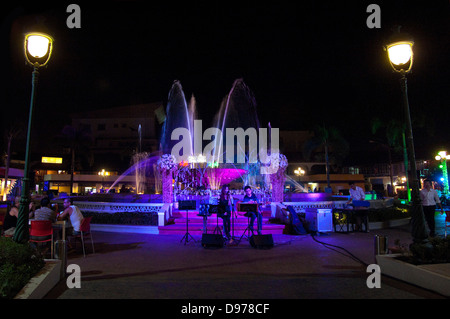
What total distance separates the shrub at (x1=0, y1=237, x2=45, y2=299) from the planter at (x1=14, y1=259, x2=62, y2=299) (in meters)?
0.10

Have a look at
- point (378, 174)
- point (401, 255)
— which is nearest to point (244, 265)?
point (401, 255)

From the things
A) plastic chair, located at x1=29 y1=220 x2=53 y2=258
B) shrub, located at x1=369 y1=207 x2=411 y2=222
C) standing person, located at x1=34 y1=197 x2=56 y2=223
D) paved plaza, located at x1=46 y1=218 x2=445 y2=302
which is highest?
standing person, located at x1=34 y1=197 x2=56 y2=223

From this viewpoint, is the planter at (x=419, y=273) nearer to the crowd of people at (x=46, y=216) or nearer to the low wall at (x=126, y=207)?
the crowd of people at (x=46, y=216)

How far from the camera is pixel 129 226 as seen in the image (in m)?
13.9

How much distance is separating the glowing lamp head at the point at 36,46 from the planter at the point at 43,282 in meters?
4.78

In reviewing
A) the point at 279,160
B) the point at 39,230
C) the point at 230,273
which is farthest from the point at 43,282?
the point at 279,160

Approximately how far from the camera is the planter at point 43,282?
4.89m

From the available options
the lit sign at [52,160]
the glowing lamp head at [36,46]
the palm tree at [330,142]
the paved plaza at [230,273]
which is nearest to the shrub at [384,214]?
the paved plaza at [230,273]

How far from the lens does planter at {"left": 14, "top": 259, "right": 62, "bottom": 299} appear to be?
4895mm

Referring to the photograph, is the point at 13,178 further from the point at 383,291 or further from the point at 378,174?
the point at 378,174

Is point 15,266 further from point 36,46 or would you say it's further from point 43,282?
point 36,46

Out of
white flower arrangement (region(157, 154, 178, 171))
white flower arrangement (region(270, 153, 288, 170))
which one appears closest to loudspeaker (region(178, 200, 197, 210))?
white flower arrangement (region(157, 154, 178, 171))

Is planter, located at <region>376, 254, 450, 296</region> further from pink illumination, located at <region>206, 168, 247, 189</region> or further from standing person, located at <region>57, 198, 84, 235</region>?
pink illumination, located at <region>206, 168, 247, 189</region>
